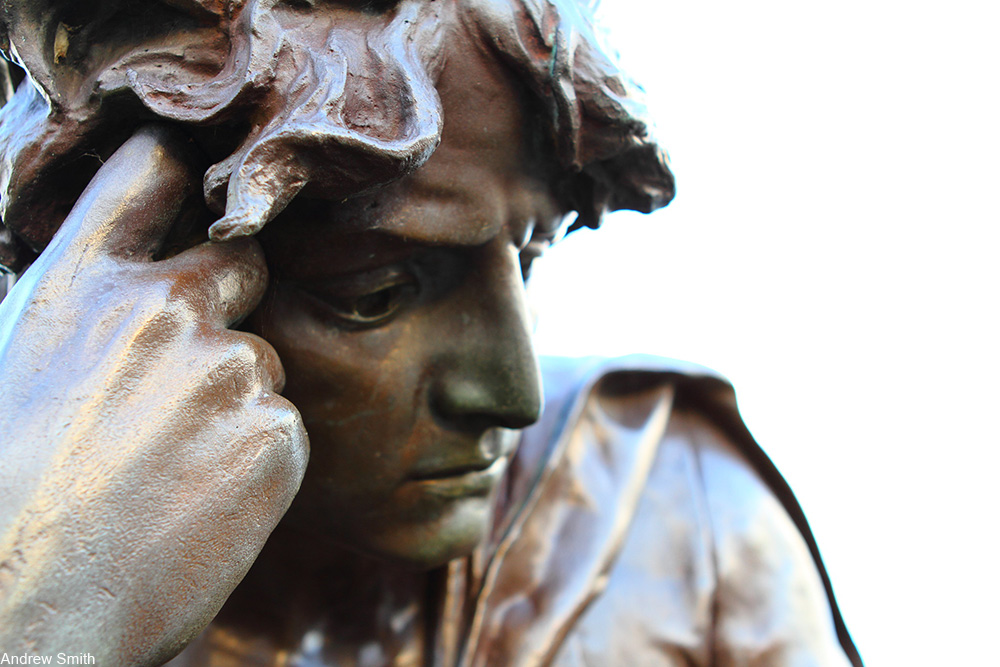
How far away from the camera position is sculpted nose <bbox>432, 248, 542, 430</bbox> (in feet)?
4.07

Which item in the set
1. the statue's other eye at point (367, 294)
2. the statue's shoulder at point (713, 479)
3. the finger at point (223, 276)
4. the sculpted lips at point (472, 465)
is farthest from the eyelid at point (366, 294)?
the statue's shoulder at point (713, 479)

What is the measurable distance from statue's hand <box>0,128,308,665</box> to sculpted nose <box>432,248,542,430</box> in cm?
29

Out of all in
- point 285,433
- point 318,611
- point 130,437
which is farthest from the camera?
point 318,611

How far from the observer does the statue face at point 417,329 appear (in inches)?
45.1

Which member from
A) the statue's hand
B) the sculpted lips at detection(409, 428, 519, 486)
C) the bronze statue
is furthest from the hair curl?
the sculpted lips at detection(409, 428, 519, 486)

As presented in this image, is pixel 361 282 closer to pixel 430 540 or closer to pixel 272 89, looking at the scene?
pixel 272 89

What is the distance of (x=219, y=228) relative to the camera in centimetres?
91

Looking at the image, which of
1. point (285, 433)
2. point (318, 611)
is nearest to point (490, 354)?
point (285, 433)

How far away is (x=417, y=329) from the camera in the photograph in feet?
4.06

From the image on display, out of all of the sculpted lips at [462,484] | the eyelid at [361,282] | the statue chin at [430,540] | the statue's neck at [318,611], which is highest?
the eyelid at [361,282]

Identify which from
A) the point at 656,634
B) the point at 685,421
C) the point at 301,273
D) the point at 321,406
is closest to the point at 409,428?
the point at 321,406

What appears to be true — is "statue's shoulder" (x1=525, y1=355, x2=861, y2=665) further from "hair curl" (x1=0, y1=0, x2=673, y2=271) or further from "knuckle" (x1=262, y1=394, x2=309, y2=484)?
"knuckle" (x1=262, y1=394, x2=309, y2=484)

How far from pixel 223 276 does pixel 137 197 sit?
132mm

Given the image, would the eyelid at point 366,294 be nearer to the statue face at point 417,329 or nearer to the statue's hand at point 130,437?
the statue face at point 417,329
